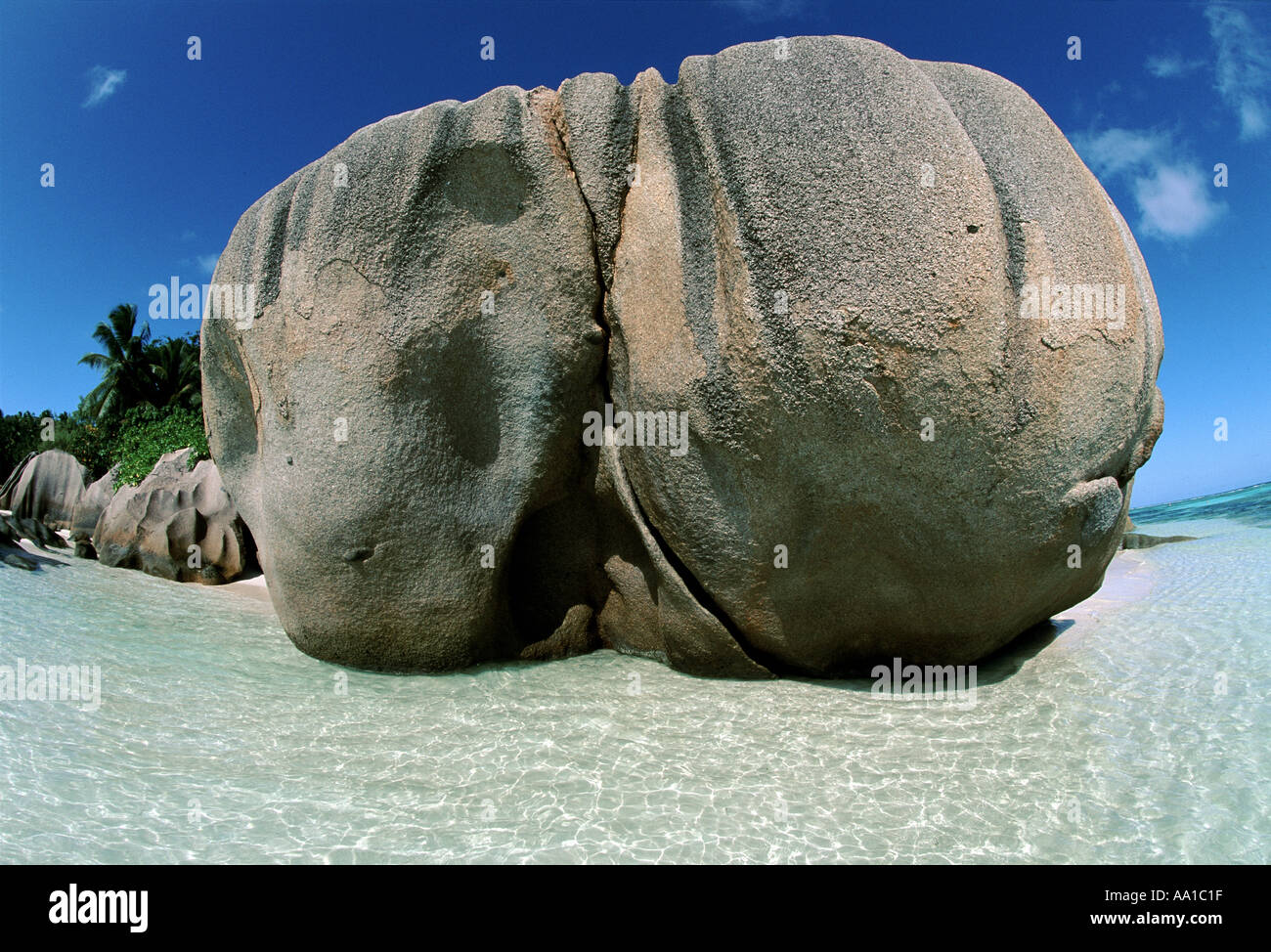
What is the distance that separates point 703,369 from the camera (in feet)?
9.59

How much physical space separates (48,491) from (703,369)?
32.1 feet

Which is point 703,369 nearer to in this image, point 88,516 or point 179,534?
point 179,534

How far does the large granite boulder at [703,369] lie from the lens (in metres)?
2.69

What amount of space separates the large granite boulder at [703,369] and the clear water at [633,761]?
0.36m

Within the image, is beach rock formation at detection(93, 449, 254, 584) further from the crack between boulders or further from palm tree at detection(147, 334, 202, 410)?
palm tree at detection(147, 334, 202, 410)

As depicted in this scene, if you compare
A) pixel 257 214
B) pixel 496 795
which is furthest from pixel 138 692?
pixel 257 214

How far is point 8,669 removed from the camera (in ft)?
10.5

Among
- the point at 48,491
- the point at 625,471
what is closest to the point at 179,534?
the point at 625,471

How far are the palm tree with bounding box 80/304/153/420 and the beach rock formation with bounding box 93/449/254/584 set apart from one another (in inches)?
680

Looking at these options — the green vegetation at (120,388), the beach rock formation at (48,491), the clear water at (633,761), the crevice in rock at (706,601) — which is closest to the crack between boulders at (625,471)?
the crevice in rock at (706,601)

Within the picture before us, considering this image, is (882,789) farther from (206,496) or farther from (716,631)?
(206,496)

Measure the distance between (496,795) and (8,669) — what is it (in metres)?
2.44

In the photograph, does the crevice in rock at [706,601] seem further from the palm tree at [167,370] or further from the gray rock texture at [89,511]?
the palm tree at [167,370]

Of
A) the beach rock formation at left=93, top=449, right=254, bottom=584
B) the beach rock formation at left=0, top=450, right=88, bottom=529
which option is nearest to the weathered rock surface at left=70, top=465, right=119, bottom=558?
the beach rock formation at left=93, top=449, right=254, bottom=584
